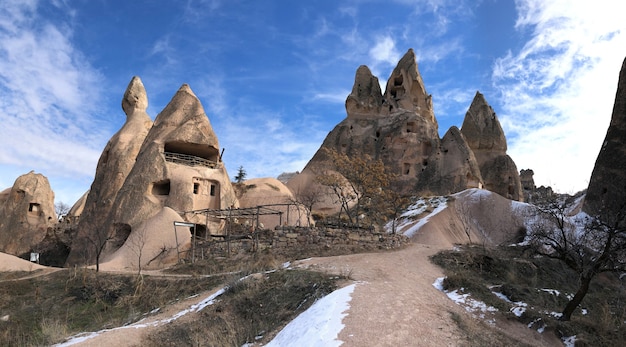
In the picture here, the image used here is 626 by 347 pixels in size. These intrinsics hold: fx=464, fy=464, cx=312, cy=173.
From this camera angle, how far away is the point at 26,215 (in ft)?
106

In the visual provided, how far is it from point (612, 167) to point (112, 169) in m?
27.1

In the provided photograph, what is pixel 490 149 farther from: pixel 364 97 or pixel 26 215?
pixel 26 215

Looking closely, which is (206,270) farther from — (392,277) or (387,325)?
(387,325)

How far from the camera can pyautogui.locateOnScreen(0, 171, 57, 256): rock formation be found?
102 ft

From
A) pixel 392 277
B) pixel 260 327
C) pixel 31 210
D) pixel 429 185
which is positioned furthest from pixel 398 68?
pixel 260 327

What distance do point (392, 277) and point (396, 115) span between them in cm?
3069

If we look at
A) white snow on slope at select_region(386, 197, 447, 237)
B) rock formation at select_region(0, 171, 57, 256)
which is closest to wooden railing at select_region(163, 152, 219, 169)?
white snow on slope at select_region(386, 197, 447, 237)

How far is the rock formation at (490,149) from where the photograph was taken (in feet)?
136

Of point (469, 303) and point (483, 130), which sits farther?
point (483, 130)

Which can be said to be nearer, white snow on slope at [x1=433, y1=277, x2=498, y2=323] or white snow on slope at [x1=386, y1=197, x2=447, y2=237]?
white snow on slope at [x1=433, y1=277, x2=498, y2=323]

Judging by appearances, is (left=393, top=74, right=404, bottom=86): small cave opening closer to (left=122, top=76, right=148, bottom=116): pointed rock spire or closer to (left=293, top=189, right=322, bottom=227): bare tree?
(left=293, top=189, right=322, bottom=227): bare tree

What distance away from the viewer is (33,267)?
18734mm

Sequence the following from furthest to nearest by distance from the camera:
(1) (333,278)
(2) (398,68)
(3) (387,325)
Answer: (2) (398,68)
(1) (333,278)
(3) (387,325)

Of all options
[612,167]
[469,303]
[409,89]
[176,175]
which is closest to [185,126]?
[176,175]
